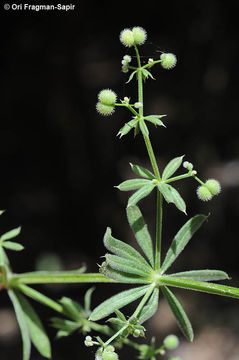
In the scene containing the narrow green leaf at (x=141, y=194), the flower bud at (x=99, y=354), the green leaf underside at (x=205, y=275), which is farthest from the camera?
the green leaf underside at (x=205, y=275)

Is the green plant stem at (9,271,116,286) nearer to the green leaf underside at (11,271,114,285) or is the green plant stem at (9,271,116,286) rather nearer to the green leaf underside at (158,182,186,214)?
the green leaf underside at (11,271,114,285)

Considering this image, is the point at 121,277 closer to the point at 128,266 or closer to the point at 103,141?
the point at 128,266

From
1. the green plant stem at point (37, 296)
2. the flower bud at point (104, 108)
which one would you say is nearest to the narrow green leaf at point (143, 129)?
the flower bud at point (104, 108)

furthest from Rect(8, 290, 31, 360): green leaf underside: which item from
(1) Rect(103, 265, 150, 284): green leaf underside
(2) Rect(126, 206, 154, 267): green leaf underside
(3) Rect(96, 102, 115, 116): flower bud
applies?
(3) Rect(96, 102, 115, 116): flower bud

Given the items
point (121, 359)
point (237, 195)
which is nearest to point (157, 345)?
point (121, 359)

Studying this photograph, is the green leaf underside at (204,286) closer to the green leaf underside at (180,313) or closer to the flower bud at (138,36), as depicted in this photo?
the green leaf underside at (180,313)

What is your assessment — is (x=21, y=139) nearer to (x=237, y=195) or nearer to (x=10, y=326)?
(x=10, y=326)
